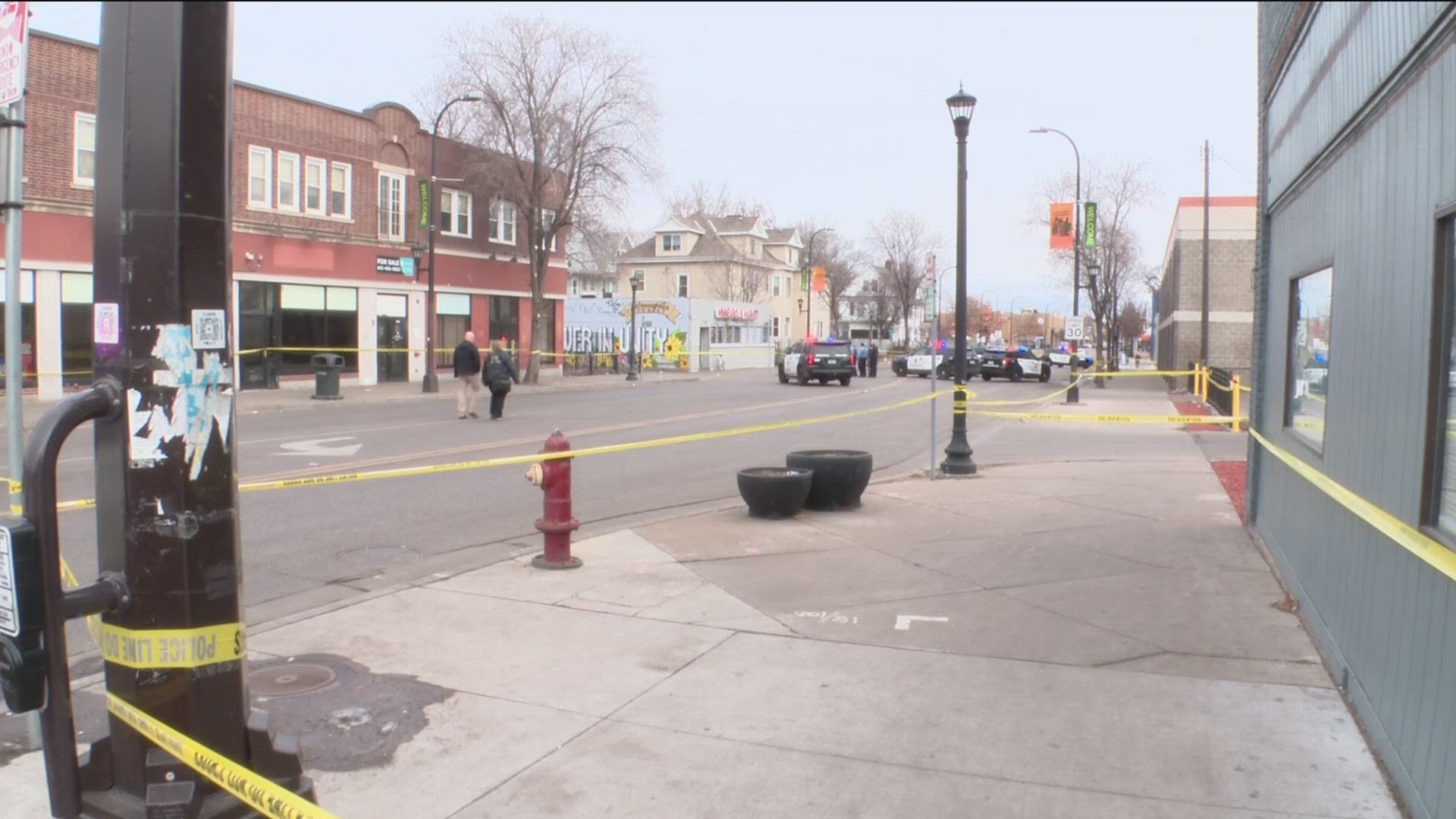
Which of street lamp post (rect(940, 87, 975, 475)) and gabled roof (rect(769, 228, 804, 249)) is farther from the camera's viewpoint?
gabled roof (rect(769, 228, 804, 249))

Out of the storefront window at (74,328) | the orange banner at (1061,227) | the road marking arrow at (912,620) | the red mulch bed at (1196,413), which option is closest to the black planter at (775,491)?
the road marking arrow at (912,620)

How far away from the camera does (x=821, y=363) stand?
40469 mm

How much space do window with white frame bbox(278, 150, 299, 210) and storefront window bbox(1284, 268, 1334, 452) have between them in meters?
29.0

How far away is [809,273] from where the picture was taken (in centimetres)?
7062

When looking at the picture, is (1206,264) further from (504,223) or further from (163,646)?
(163,646)

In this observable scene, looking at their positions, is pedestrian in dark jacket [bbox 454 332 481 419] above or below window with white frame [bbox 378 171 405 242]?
below

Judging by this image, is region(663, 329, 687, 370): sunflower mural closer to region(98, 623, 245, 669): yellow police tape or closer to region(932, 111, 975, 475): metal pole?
region(932, 111, 975, 475): metal pole

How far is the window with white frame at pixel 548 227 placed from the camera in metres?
37.8

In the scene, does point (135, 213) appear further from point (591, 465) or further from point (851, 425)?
point (851, 425)

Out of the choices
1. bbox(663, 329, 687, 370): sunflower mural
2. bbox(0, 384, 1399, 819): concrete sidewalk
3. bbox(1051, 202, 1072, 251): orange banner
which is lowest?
bbox(0, 384, 1399, 819): concrete sidewalk

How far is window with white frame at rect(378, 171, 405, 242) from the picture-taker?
35.9 m

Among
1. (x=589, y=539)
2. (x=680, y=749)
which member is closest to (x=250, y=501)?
(x=589, y=539)

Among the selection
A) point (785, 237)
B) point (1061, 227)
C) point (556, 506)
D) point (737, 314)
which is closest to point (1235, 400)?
point (1061, 227)

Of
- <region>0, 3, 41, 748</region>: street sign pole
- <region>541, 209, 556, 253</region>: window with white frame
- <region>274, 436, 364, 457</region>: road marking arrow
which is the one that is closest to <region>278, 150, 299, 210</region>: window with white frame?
<region>541, 209, 556, 253</region>: window with white frame
